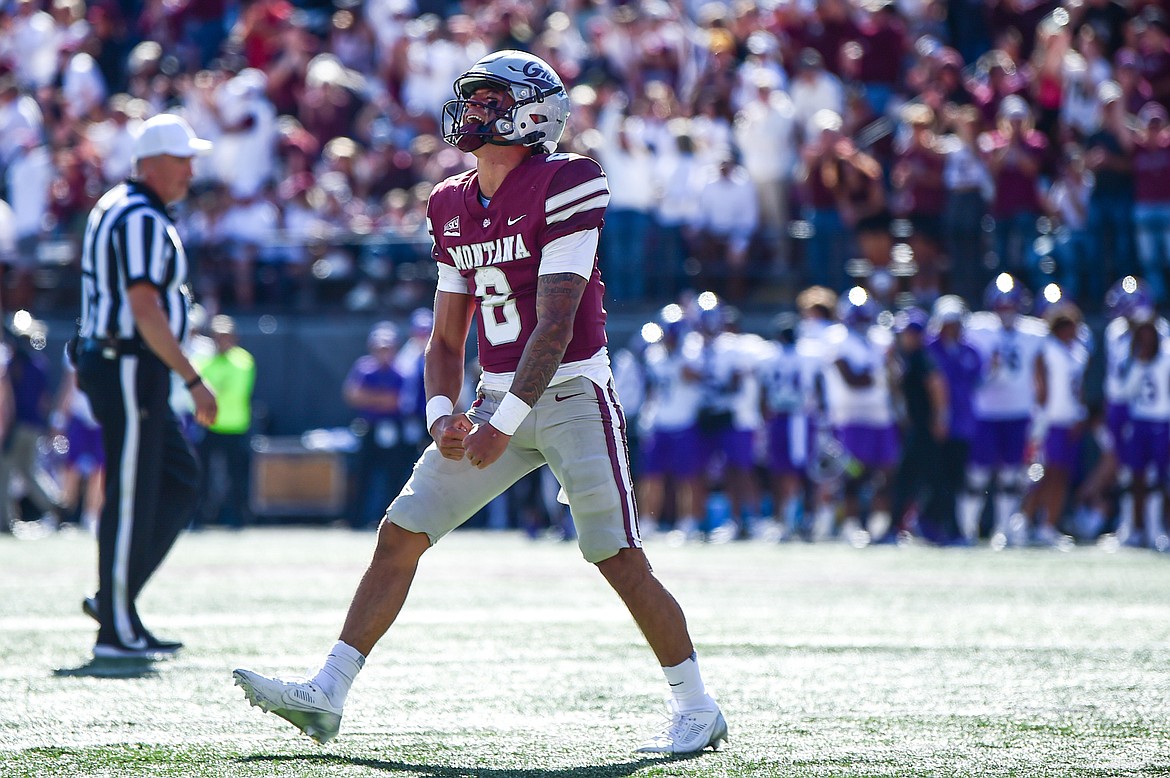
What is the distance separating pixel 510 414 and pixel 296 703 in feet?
3.09

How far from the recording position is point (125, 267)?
22.7ft

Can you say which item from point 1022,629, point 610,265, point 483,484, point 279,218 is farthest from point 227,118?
point 483,484

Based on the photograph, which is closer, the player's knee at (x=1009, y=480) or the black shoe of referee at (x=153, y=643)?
the black shoe of referee at (x=153, y=643)

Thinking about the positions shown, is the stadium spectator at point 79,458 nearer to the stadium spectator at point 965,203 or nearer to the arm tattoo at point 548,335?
the stadium spectator at point 965,203

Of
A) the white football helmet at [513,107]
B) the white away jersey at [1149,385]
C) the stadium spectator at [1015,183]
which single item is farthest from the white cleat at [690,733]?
the stadium spectator at [1015,183]

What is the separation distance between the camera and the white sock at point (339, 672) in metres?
4.92

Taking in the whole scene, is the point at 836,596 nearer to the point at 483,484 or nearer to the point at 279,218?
the point at 483,484

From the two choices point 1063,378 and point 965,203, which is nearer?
point 1063,378

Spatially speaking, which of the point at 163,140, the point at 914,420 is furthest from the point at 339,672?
the point at 914,420

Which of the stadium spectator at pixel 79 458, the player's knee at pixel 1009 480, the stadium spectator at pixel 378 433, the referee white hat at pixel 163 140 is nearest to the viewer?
the referee white hat at pixel 163 140

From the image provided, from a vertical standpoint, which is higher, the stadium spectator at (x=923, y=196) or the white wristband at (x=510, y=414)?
the stadium spectator at (x=923, y=196)

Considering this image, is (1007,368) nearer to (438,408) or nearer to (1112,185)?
(1112,185)

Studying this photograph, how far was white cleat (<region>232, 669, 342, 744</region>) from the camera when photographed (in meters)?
4.84

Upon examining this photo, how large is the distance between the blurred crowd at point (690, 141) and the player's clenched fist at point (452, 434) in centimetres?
1108
